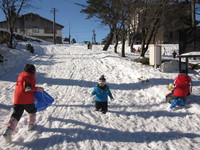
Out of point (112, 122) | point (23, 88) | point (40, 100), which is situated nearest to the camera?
Answer: point (23, 88)

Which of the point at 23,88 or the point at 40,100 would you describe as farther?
the point at 40,100

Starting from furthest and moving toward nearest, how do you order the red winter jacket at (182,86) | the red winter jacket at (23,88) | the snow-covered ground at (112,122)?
the red winter jacket at (182,86) → the red winter jacket at (23,88) → the snow-covered ground at (112,122)

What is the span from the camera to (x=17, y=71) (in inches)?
370

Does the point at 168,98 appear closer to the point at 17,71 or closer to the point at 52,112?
the point at 52,112

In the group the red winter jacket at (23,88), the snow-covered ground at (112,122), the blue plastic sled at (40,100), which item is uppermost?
the red winter jacket at (23,88)

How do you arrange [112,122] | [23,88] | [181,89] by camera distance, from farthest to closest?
[181,89], [112,122], [23,88]

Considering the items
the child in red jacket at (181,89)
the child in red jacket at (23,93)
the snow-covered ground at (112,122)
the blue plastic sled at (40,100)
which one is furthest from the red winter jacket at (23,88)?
the child in red jacket at (181,89)

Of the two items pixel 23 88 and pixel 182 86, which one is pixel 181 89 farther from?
pixel 23 88

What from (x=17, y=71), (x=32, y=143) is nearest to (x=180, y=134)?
(x=32, y=143)

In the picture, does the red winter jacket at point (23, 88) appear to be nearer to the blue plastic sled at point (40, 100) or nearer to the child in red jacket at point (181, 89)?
the blue plastic sled at point (40, 100)

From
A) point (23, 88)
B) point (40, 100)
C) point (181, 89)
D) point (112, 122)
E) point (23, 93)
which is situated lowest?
point (112, 122)

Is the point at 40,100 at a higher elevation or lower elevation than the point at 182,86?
lower

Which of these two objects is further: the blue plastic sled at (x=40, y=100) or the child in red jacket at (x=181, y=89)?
the child in red jacket at (x=181, y=89)

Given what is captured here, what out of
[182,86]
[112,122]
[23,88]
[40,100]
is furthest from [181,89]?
[23,88]
